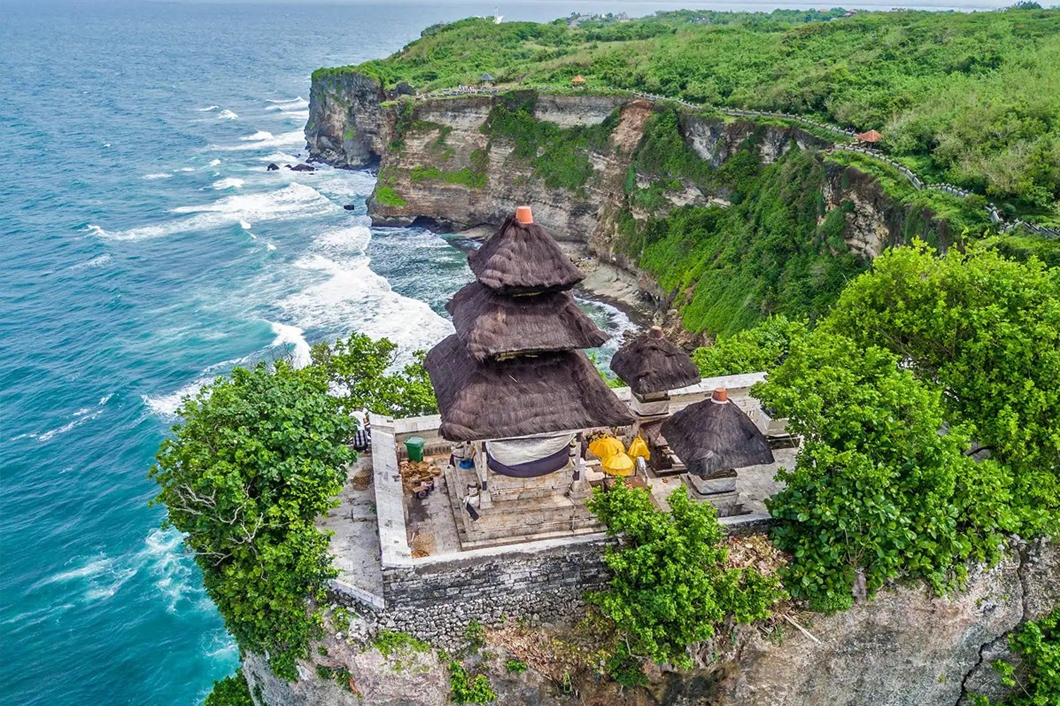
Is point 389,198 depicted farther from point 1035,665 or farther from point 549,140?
point 1035,665

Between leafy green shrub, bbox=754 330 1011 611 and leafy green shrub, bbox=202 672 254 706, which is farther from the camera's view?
leafy green shrub, bbox=202 672 254 706

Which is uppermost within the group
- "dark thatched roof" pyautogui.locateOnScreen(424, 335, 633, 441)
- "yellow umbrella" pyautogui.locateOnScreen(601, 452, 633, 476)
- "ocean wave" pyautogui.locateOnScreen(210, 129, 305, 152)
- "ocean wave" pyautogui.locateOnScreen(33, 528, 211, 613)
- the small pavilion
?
the small pavilion

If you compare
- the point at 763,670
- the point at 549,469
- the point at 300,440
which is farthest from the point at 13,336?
the point at 763,670

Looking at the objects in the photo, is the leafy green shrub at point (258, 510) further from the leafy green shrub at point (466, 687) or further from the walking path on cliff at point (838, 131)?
the walking path on cliff at point (838, 131)

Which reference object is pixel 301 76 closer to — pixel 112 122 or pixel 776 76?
pixel 112 122

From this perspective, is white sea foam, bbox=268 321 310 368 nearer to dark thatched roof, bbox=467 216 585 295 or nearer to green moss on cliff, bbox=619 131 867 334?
green moss on cliff, bbox=619 131 867 334

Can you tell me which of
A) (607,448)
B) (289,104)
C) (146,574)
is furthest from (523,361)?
(289,104)

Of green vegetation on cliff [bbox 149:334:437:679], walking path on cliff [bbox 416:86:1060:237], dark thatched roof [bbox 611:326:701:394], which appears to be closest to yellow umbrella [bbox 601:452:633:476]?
dark thatched roof [bbox 611:326:701:394]
